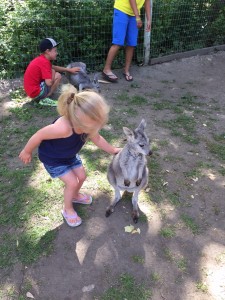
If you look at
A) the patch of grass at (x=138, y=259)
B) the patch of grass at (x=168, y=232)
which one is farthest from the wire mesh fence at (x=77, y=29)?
the patch of grass at (x=138, y=259)

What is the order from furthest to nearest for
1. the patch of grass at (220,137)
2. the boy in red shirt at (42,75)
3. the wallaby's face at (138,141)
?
the boy in red shirt at (42,75)
the patch of grass at (220,137)
the wallaby's face at (138,141)

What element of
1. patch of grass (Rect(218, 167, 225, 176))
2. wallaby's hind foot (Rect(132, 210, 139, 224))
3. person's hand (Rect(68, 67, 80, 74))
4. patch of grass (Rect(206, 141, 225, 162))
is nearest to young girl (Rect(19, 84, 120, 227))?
wallaby's hind foot (Rect(132, 210, 139, 224))

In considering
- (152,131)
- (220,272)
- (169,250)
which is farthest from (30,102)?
(220,272)

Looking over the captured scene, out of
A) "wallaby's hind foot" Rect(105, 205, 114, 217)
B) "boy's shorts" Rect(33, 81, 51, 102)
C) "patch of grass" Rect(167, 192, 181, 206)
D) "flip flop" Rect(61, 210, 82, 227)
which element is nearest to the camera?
"flip flop" Rect(61, 210, 82, 227)

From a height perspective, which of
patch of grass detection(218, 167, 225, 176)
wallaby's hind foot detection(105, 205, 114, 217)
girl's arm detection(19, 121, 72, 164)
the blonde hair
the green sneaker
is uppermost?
the blonde hair

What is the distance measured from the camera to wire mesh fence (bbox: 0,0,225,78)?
5883mm

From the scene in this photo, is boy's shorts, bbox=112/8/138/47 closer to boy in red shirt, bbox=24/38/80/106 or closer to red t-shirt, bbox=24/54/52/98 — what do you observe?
boy in red shirt, bbox=24/38/80/106

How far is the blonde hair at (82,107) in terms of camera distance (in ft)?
7.65

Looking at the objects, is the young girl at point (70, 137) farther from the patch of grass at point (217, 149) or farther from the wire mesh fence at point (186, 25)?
the wire mesh fence at point (186, 25)

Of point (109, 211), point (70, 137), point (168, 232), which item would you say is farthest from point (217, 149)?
point (70, 137)

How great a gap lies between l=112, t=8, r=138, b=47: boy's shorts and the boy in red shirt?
147 cm

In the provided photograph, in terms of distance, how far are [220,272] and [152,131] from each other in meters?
2.37

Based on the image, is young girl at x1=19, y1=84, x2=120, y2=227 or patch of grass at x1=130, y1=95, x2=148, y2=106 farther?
patch of grass at x1=130, y1=95, x2=148, y2=106

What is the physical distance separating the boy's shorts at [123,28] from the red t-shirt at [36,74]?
5.55 feet
